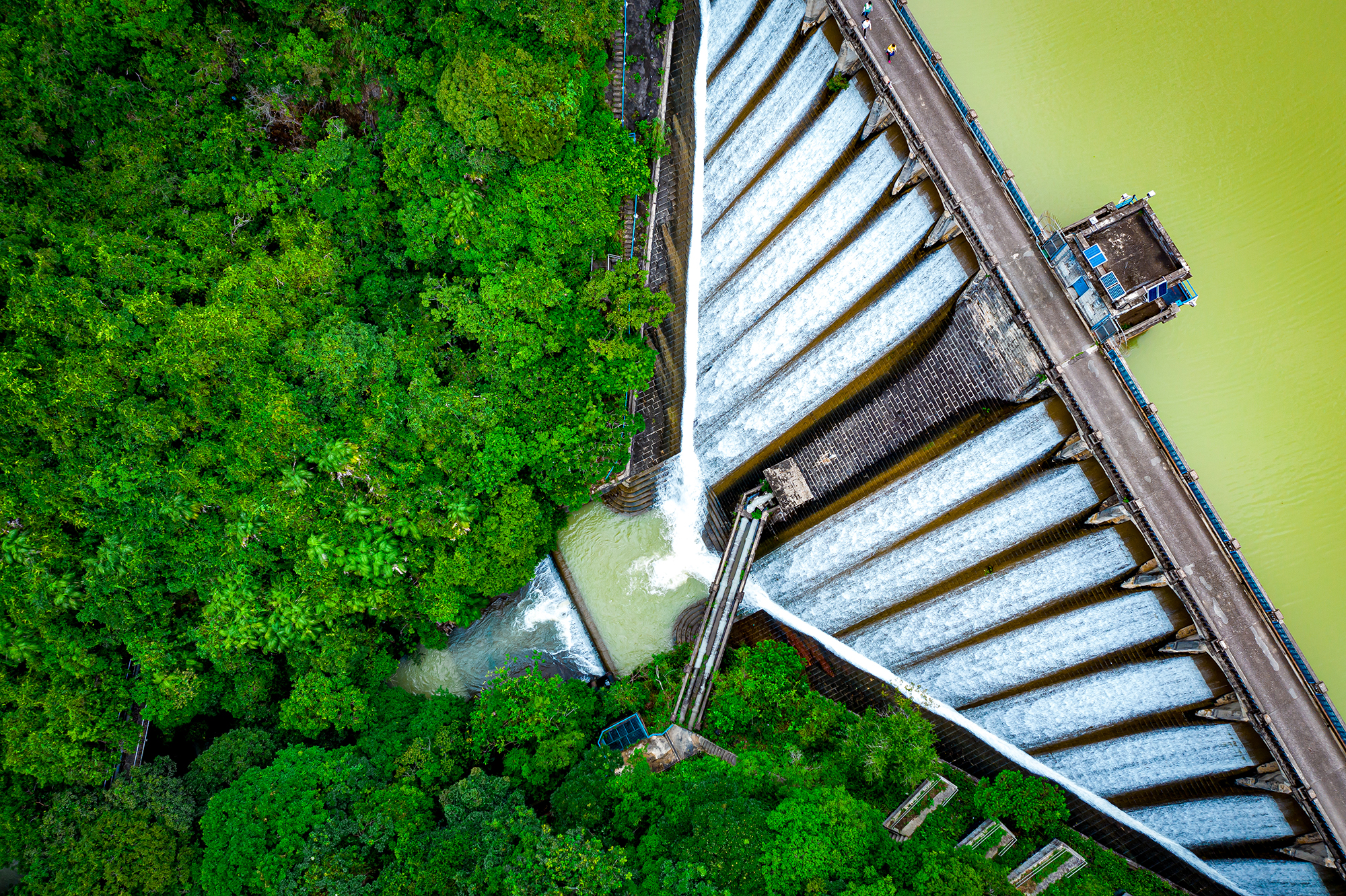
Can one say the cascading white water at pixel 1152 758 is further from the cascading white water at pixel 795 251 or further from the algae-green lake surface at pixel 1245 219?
the cascading white water at pixel 795 251

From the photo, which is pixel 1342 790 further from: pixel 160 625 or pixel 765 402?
pixel 160 625

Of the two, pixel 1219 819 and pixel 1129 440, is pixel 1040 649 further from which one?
pixel 1129 440

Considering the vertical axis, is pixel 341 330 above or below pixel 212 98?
below

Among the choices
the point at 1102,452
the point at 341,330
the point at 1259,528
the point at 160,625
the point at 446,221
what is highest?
Answer: the point at 446,221

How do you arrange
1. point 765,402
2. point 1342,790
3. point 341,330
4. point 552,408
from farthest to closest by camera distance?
1. point 765,402
2. point 552,408
3. point 341,330
4. point 1342,790

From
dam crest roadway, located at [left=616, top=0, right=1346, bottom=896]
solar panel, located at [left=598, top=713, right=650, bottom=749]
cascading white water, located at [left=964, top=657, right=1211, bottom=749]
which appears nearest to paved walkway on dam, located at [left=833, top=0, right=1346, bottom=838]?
dam crest roadway, located at [left=616, top=0, right=1346, bottom=896]

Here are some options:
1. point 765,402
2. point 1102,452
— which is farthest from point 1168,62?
point 765,402

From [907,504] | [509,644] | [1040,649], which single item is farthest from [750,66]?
[509,644]

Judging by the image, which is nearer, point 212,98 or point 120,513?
point 120,513
